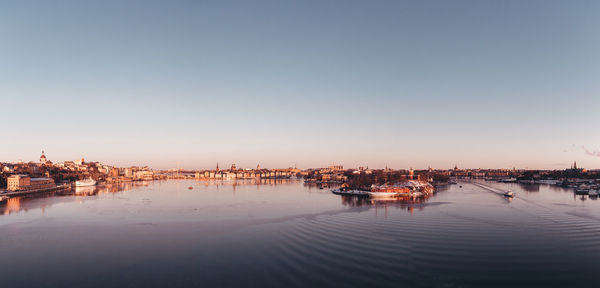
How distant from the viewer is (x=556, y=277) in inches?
480

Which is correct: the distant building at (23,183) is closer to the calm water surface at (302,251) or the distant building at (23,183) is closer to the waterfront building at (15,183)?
the waterfront building at (15,183)

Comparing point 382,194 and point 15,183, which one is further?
point 15,183

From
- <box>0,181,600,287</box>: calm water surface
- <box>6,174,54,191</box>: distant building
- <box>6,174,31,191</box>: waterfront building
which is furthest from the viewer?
<box>6,174,54,191</box>: distant building

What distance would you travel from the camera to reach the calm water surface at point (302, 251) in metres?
12.0

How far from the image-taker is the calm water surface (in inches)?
472

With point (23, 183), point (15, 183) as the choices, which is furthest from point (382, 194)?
point (23, 183)

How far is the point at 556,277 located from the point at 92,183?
9017 centimetres

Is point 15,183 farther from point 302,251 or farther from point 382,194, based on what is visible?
point 302,251

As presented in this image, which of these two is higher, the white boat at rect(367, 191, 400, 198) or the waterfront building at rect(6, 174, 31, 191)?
the waterfront building at rect(6, 174, 31, 191)

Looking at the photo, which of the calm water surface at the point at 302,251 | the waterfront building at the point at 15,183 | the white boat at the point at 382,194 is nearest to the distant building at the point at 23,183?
the waterfront building at the point at 15,183

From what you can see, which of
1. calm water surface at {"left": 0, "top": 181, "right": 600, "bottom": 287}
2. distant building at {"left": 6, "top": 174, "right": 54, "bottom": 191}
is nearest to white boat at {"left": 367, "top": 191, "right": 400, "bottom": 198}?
calm water surface at {"left": 0, "top": 181, "right": 600, "bottom": 287}

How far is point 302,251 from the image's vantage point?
15.4 metres

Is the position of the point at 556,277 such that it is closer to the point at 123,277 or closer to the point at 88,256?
the point at 123,277

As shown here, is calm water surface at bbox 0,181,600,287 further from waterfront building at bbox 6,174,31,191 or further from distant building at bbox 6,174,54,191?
distant building at bbox 6,174,54,191
